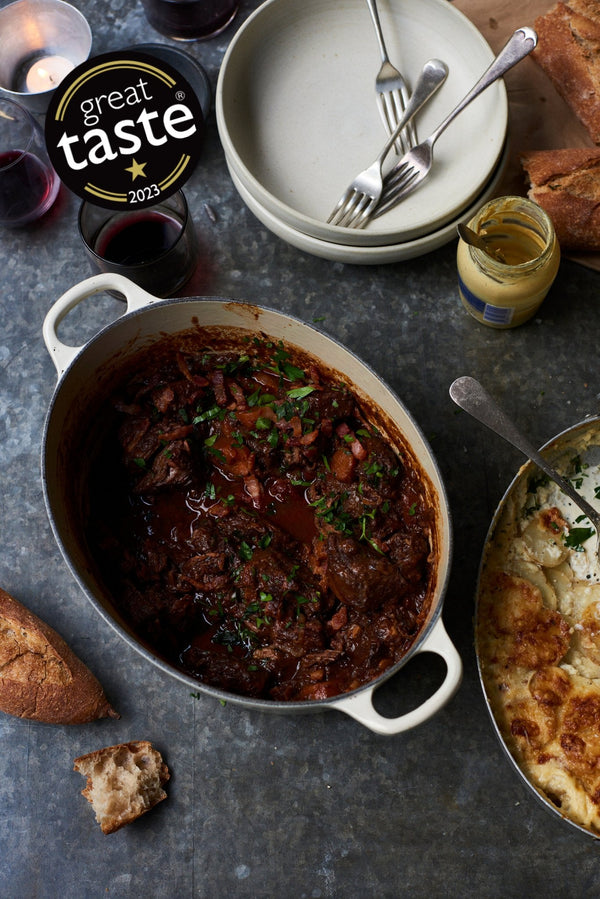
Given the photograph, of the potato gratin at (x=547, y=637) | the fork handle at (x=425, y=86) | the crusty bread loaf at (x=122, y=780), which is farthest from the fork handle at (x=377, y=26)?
the crusty bread loaf at (x=122, y=780)

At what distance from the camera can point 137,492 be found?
3.14 meters

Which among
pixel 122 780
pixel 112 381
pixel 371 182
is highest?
pixel 371 182

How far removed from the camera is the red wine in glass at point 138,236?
11.1 feet

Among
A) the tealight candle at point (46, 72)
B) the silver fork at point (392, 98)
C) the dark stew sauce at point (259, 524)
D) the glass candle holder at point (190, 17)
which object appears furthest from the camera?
the tealight candle at point (46, 72)

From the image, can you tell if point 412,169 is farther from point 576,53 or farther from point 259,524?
point 259,524

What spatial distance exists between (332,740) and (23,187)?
2.42 m

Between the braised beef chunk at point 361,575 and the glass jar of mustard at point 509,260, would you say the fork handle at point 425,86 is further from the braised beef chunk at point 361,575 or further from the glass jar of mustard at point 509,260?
the braised beef chunk at point 361,575

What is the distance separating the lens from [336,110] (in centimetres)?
350

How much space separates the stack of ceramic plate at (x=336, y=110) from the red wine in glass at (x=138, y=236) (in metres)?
0.34

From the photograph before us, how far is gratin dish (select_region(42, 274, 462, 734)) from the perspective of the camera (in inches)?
99.8

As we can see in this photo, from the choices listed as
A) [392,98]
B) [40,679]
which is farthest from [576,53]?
[40,679]

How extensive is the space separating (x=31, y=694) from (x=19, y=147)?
6.92 feet

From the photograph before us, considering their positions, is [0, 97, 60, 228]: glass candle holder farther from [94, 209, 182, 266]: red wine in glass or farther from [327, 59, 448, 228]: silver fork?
[327, 59, 448, 228]: silver fork

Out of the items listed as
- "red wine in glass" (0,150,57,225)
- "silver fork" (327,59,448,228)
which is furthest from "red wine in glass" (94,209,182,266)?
"silver fork" (327,59,448,228)
